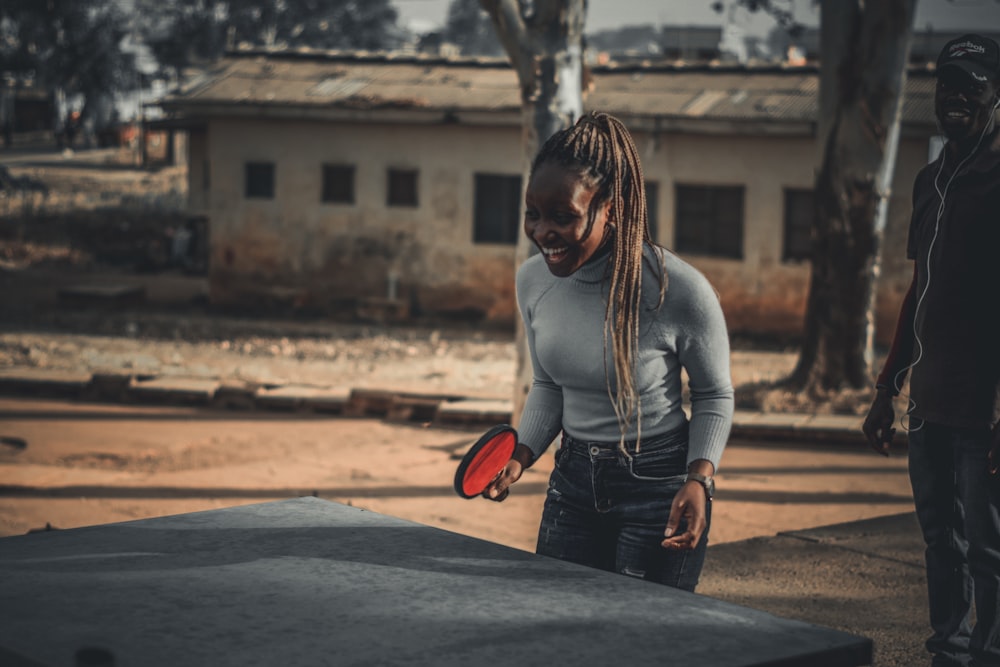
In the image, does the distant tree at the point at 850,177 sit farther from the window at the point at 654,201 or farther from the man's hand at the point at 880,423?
the man's hand at the point at 880,423

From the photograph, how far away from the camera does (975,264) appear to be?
3.42 metres

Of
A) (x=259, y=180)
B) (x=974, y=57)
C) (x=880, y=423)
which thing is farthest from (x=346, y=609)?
(x=259, y=180)

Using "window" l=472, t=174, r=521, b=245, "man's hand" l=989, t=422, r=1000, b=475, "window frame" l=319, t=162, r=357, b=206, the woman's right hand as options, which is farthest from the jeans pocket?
"window frame" l=319, t=162, r=357, b=206

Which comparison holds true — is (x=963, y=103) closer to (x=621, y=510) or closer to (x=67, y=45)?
(x=621, y=510)

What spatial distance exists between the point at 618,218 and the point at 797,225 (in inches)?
533

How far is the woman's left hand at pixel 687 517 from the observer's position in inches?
110

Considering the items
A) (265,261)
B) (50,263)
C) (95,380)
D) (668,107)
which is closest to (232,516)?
(95,380)

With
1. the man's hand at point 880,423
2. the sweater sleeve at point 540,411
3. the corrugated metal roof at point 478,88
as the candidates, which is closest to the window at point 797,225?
the corrugated metal roof at point 478,88

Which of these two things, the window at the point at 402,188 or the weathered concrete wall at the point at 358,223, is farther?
the window at the point at 402,188

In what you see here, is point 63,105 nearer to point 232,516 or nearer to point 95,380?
point 95,380

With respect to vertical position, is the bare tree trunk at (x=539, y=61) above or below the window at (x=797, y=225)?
above

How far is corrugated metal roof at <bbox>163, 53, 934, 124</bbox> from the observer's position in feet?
52.7

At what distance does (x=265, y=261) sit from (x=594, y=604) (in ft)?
53.0

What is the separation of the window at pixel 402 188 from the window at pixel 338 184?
0.57 meters
